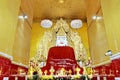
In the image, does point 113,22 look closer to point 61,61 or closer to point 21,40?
point 21,40

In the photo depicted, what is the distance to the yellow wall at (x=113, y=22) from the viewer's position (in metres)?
1.63

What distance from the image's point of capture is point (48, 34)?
769cm

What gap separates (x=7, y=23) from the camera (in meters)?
1.75

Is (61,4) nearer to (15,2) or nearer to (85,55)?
(85,55)

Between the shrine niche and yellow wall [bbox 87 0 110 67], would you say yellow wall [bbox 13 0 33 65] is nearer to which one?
yellow wall [bbox 87 0 110 67]

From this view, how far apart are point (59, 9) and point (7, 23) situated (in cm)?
542

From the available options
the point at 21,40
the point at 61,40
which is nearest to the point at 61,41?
the point at 61,40

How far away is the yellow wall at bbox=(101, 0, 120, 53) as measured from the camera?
1634mm

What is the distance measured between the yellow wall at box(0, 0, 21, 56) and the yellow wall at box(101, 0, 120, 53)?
145 centimetres

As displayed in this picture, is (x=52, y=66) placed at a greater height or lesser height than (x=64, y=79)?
greater

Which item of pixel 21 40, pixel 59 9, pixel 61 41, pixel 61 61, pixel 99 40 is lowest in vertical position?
pixel 61 61

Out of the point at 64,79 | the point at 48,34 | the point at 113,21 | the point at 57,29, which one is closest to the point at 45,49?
the point at 48,34

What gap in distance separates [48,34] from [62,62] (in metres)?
3.07

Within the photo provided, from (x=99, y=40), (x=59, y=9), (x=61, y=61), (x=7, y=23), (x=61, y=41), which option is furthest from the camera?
(x=61, y=41)
